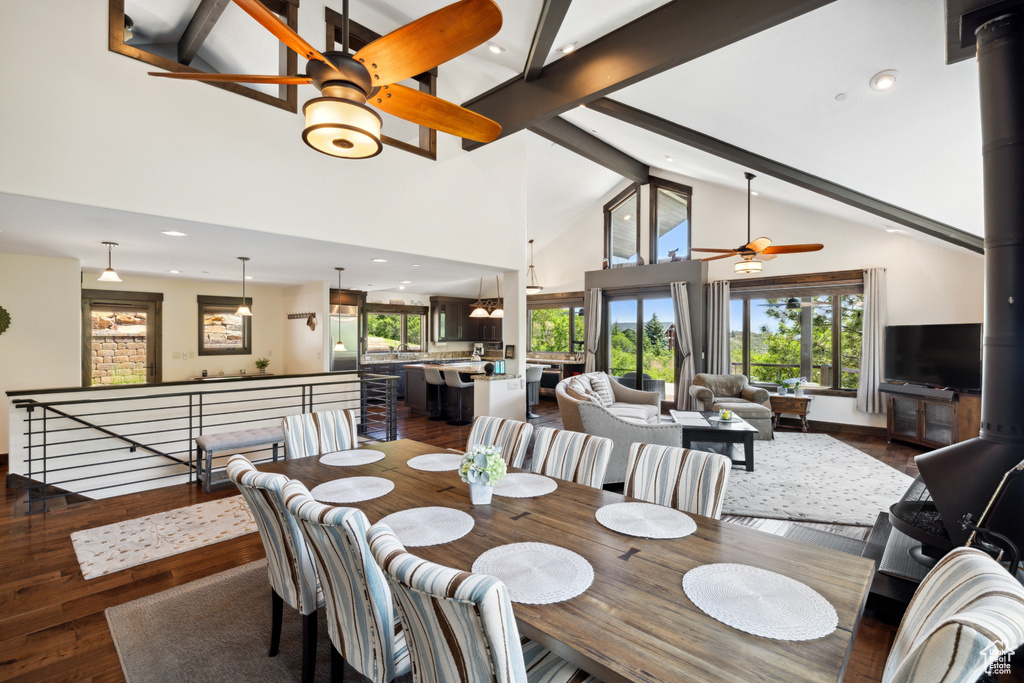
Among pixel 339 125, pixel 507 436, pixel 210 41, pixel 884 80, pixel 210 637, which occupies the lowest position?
pixel 210 637

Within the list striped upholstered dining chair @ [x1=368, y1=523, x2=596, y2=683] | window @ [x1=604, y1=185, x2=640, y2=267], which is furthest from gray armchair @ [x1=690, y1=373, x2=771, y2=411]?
striped upholstered dining chair @ [x1=368, y1=523, x2=596, y2=683]

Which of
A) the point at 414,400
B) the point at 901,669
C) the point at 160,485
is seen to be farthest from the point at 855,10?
the point at 414,400

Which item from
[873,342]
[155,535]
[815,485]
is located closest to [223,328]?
[155,535]

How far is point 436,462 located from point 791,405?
600 cm

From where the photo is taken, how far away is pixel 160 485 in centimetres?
463

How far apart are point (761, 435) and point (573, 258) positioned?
530cm

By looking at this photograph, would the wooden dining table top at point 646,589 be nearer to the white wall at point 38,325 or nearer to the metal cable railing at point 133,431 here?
the metal cable railing at point 133,431

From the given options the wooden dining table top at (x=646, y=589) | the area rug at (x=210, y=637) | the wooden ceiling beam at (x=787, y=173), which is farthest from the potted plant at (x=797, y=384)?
the area rug at (x=210, y=637)

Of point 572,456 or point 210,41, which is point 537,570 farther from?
point 210,41

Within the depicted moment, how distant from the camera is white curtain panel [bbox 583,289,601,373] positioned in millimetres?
9086

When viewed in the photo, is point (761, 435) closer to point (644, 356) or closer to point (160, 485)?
point (644, 356)

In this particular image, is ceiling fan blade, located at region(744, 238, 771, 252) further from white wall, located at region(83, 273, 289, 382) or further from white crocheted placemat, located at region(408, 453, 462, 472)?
white wall, located at region(83, 273, 289, 382)

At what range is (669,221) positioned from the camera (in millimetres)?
8406

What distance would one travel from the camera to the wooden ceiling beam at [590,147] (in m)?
6.22
